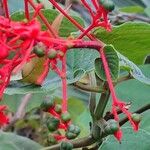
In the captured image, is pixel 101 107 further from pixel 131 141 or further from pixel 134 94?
pixel 134 94

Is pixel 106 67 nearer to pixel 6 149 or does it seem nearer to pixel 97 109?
pixel 97 109

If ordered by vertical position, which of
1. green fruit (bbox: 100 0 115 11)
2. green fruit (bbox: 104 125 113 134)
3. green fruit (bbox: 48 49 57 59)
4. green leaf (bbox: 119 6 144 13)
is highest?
green fruit (bbox: 100 0 115 11)

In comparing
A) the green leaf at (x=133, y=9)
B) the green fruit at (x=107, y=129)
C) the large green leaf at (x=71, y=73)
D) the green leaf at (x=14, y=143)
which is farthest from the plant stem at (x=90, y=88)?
the green leaf at (x=133, y=9)

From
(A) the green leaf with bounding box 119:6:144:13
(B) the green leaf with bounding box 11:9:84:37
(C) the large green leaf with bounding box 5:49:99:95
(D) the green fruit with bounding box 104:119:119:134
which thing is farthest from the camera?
(A) the green leaf with bounding box 119:6:144:13

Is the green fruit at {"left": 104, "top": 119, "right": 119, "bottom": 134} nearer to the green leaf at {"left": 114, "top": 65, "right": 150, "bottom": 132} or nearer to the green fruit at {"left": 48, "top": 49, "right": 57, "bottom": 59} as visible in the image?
the green fruit at {"left": 48, "top": 49, "right": 57, "bottom": 59}

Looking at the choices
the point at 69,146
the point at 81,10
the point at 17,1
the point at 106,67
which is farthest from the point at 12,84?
the point at 81,10

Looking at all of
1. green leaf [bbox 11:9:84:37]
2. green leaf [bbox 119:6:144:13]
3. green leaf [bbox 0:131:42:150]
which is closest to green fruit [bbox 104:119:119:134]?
green leaf [bbox 11:9:84:37]
